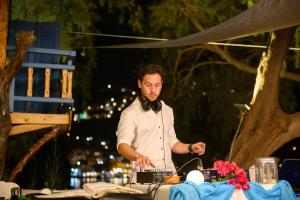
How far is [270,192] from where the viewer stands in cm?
343

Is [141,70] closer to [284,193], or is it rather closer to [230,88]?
[284,193]

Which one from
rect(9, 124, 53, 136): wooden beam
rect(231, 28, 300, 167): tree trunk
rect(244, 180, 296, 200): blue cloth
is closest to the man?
rect(244, 180, 296, 200): blue cloth

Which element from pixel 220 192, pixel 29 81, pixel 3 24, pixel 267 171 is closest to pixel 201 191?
pixel 220 192

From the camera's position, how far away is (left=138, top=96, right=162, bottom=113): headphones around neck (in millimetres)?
3994

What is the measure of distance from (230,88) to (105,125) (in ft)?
58.9

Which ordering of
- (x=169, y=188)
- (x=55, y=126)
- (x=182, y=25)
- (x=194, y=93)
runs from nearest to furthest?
(x=169, y=188)
(x=55, y=126)
(x=182, y=25)
(x=194, y=93)

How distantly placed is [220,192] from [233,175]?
0.16 meters

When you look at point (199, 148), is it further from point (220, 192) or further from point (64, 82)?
point (64, 82)

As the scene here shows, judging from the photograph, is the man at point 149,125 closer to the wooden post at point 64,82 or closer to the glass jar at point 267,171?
the glass jar at point 267,171

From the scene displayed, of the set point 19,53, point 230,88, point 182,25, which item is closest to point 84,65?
point 182,25

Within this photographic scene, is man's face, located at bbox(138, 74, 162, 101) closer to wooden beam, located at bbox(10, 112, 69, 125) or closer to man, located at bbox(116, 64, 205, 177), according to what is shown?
man, located at bbox(116, 64, 205, 177)

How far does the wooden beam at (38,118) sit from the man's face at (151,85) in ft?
8.17

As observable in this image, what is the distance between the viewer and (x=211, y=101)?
42.3ft

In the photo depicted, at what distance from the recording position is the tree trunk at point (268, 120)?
7.75 meters
